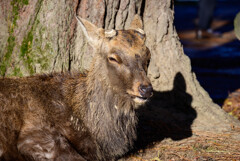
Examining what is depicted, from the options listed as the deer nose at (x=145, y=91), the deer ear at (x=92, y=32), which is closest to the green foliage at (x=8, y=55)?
the deer ear at (x=92, y=32)

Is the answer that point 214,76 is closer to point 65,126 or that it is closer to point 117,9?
point 117,9

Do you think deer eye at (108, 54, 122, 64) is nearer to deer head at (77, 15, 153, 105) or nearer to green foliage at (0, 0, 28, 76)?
deer head at (77, 15, 153, 105)

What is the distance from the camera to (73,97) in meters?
5.73

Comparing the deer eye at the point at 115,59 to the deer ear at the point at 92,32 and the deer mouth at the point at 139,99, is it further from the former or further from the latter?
the deer mouth at the point at 139,99

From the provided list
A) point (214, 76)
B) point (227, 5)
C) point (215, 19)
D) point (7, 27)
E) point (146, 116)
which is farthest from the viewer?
point (227, 5)

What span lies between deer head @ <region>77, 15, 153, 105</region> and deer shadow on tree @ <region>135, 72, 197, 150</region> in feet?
→ 6.21

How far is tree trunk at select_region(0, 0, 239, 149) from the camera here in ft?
22.1

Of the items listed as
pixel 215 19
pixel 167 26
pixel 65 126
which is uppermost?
pixel 167 26

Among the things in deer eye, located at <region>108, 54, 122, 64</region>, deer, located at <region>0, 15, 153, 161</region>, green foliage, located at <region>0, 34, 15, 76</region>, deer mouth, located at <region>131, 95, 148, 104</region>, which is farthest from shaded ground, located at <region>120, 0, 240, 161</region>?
green foliage, located at <region>0, 34, 15, 76</region>

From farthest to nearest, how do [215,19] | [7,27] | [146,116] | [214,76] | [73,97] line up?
[215,19]
[214,76]
[146,116]
[7,27]
[73,97]

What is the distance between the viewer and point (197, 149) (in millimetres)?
6398

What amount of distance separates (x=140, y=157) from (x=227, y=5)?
25547mm

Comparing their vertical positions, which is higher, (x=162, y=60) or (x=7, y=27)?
(x=7, y=27)

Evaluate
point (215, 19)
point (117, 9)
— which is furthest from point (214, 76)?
point (215, 19)
